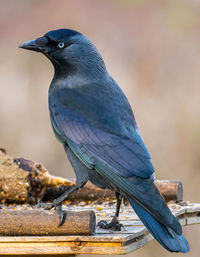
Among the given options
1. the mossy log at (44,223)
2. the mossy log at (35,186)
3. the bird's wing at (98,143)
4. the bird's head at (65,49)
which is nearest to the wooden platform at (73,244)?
the mossy log at (44,223)

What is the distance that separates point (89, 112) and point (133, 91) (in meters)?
5.15

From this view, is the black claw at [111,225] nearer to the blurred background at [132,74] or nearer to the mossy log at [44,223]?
the mossy log at [44,223]

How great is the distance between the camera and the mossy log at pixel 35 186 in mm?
5754

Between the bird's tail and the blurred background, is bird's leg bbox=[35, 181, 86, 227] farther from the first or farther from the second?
the blurred background

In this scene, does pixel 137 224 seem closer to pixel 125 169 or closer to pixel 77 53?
pixel 125 169

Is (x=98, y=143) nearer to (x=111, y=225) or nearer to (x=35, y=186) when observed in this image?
(x=111, y=225)

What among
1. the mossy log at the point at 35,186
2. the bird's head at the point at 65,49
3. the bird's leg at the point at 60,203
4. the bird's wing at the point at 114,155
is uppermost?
the bird's head at the point at 65,49

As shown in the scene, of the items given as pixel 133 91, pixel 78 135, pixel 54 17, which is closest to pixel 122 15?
pixel 54 17

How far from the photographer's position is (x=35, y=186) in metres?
6.01

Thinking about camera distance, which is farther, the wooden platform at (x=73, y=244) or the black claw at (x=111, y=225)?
the black claw at (x=111, y=225)

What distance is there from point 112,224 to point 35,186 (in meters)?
1.60

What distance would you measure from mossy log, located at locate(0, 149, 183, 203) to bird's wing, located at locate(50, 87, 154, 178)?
0.96 metres

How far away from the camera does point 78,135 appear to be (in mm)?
4828

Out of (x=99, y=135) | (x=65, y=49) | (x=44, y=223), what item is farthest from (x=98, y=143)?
(x=65, y=49)
